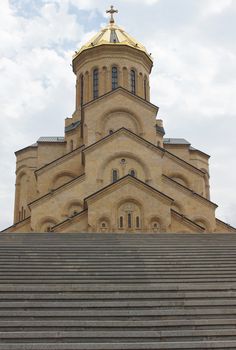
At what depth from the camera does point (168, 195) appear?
73.6 ft

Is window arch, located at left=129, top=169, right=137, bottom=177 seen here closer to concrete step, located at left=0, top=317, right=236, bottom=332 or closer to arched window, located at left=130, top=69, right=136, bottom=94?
arched window, located at left=130, top=69, right=136, bottom=94

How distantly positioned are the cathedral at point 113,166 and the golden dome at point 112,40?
0.07 m

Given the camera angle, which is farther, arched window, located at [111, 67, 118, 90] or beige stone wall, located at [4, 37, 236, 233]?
arched window, located at [111, 67, 118, 90]

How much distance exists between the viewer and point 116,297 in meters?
9.10

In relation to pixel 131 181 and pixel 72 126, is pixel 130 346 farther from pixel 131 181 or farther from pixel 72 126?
pixel 72 126

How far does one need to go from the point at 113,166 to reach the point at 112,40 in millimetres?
11471

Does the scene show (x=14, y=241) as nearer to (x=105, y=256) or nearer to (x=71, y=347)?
(x=105, y=256)

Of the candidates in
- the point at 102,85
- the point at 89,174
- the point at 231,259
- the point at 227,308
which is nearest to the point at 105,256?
the point at 231,259

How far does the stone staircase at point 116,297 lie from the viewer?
7.75m

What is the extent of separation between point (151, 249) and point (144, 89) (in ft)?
61.8

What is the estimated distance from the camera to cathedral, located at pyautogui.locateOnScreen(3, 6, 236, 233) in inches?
803

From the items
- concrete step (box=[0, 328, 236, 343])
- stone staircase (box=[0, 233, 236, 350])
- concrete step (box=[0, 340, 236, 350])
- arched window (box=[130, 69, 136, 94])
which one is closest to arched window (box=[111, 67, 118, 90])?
arched window (box=[130, 69, 136, 94])

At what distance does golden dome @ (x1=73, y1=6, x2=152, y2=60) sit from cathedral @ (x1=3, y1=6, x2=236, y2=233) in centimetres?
7

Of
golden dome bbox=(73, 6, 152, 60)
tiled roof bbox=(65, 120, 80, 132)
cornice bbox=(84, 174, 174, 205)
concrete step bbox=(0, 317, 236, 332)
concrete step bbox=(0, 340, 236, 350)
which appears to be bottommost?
concrete step bbox=(0, 340, 236, 350)
